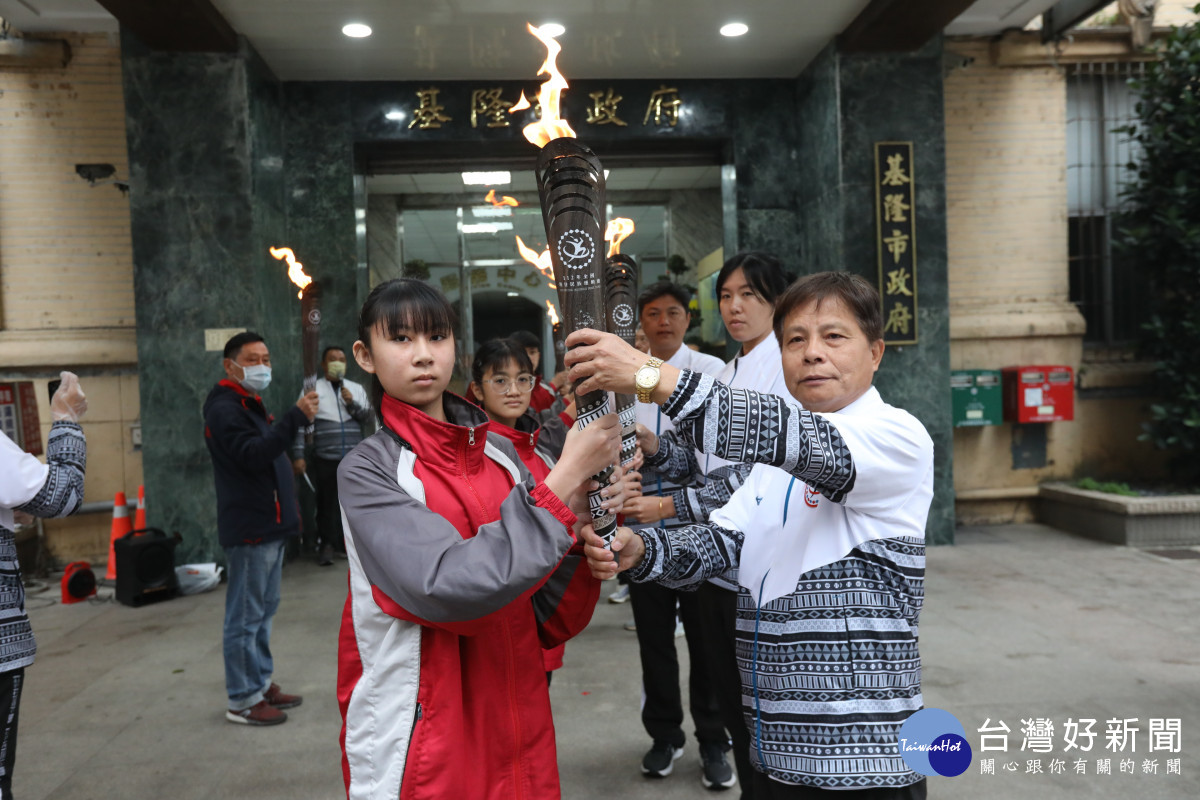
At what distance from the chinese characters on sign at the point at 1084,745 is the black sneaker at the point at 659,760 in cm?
123

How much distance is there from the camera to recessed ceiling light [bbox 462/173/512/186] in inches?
391

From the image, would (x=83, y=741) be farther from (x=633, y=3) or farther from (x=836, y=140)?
(x=836, y=140)

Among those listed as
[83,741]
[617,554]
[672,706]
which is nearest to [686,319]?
[672,706]

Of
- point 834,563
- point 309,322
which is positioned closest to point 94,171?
point 309,322

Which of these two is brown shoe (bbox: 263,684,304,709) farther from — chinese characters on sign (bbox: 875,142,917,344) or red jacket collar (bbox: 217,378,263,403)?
chinese characters on sign (bbox: 875,142,917,344)

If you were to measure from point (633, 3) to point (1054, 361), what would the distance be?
17.4ft

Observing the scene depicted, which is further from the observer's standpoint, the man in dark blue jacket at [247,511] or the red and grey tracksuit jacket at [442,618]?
the man in dark blue jacket at [247,511]

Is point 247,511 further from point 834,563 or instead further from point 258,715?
point 834,563

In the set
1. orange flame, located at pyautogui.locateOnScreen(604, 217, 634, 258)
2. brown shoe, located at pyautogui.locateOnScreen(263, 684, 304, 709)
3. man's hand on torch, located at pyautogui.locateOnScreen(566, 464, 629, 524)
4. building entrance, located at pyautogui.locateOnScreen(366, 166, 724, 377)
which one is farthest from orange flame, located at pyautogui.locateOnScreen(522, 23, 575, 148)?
building entrance, located at pyautogui.locateOnScreen(366, 166, 724, 377)

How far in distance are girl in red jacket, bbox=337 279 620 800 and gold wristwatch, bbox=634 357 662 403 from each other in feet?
0.50

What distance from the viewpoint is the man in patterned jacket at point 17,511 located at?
218 centimetres

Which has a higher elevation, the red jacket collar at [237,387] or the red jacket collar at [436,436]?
the red jacket collar at [237,387]

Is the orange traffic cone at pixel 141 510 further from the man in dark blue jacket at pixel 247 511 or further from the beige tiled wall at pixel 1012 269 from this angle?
the beige tiled wall at pixel 1012 269

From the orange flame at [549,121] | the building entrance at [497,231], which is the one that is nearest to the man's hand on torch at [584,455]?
the orange flame at [549,121]
